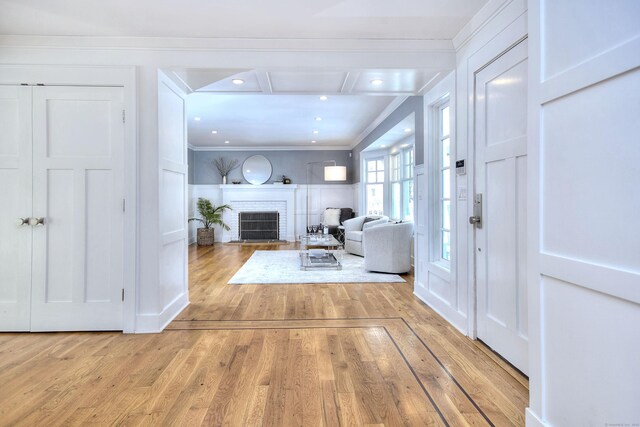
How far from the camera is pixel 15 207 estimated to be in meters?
2.70

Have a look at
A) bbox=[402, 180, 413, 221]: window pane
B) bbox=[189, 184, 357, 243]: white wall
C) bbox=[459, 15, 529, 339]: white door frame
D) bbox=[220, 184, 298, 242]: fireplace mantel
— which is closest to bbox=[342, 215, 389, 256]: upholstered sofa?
bbox=[402, 180, 413, 221]: window pane

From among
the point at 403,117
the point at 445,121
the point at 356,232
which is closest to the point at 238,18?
the point at 445,121

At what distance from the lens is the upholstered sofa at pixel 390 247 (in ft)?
15.7

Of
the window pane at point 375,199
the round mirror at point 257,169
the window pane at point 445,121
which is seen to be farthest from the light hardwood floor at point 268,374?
the round mirror at point 257,169

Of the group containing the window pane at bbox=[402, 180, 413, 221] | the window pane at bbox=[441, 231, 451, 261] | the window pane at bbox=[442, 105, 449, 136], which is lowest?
the window pane at bbox=[441, 231, 451, 261]

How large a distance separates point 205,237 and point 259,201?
1.67 m

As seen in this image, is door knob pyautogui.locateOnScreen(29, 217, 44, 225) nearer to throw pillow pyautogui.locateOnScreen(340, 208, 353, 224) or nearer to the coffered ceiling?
the coffered ceiling

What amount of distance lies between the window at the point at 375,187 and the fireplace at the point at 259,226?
2648mm

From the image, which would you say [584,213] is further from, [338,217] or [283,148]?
[283,148]

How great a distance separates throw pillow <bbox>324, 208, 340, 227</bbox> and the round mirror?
76.0 inches

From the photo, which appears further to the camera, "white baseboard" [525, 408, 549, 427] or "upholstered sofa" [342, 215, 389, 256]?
"upholstered sofa" [342, 215, 389, 256]

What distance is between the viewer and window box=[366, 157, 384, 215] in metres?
7.56

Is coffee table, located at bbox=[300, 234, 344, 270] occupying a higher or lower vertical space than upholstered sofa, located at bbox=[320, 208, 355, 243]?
lower

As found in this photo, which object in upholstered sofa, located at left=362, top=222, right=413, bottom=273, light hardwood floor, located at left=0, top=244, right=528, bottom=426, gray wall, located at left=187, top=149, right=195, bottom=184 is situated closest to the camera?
light hardwood floor, located at left=0, top=244, right=528, bottom=426
